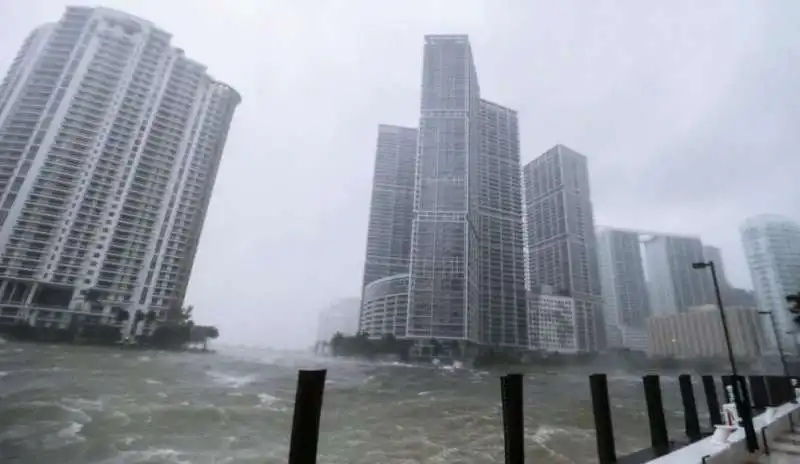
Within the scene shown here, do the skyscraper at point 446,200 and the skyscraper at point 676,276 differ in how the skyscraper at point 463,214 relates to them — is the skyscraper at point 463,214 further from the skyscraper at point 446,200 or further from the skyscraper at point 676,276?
the skyscraper at point 676,276

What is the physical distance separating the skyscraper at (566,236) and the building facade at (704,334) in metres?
22.3

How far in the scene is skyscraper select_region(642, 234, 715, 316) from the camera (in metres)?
156

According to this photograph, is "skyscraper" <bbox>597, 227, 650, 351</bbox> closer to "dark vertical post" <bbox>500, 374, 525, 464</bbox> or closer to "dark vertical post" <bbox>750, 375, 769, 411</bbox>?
"dark vertical post" <bbox>750, 375, 769, 411</bbox>

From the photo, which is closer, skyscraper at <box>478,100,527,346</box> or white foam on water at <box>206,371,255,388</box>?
white foam on water at <box>206,371,255,388</box>

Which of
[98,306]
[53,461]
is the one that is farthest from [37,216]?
[53,461]

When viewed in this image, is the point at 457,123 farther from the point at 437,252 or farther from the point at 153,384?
the point at 153,384

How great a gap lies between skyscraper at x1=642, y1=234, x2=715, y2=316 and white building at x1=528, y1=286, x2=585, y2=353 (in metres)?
41.4

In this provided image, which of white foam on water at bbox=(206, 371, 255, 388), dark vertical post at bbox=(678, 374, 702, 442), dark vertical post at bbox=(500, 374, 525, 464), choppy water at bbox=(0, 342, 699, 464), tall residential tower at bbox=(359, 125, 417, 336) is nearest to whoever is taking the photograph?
dark vertical post at bbox=(500, 374, 525, 464)

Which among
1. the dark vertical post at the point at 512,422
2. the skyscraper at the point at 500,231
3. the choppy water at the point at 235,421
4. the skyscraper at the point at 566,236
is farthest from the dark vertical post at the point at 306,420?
the skyscraper at the point at 566,236

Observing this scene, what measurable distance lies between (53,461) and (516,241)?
143587mm

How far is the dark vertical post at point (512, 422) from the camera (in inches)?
352

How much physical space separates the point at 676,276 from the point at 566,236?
50.3 meters

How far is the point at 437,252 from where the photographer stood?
113m

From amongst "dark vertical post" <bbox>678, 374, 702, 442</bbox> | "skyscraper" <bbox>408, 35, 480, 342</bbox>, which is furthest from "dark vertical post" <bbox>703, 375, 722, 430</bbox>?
"skyscraper" <bbox>408, 35, 480, 342</bbox>
